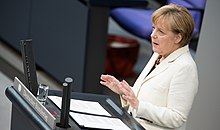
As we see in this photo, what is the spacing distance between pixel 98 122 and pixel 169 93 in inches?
18.9

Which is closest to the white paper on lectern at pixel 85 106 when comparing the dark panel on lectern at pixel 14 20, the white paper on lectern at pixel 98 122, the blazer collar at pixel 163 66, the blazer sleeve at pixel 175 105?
the white paper on lectern at pixel 98 122

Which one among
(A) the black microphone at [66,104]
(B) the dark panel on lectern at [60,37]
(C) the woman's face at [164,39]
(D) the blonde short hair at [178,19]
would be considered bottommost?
(B) the dark panel on lectern at [60,37]

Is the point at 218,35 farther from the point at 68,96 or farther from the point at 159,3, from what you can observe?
the point at 159,3

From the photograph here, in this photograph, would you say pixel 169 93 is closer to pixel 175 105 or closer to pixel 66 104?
pixel 175 105

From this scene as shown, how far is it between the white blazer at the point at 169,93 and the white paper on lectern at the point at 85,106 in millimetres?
203

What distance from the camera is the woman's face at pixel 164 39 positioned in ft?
8.80

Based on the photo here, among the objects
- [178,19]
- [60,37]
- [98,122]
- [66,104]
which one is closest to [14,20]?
[60,37]

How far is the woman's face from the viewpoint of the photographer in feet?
8.80

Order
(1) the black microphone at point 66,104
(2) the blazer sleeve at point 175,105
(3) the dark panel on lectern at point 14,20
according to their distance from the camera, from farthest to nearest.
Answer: (3) the dark panel on lectern at point 14,20
(2) the blazer sleeve at point 175,105
(1) the black microphone at point 66,104

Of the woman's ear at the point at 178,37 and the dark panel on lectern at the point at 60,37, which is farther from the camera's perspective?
the dark panel on lectern at the point at 60,37

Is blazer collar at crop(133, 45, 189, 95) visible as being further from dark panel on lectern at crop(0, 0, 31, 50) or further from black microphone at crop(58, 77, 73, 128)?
dark panel on lectern at crop(0, 0, 31, 50)

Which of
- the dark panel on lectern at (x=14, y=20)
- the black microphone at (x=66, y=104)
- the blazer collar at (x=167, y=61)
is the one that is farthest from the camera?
the dark panel on lectern at (x=14, y=20)

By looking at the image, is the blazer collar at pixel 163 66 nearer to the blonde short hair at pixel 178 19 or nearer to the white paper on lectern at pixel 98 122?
the blonde short hair at pixel 178 19

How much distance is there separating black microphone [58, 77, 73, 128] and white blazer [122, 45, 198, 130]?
539 millimetres
